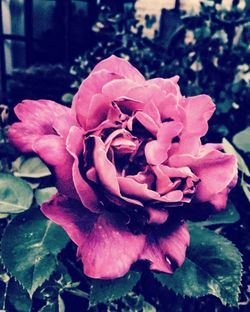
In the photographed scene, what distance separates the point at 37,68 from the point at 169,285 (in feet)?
6.85

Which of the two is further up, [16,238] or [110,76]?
[110,76]

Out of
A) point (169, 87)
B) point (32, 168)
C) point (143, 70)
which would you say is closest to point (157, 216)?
point (169, 87)

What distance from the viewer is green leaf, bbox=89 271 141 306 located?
1.39ft

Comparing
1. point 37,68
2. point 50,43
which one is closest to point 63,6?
point 50,43

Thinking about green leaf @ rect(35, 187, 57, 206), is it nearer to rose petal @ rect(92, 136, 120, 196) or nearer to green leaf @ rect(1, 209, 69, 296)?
green leaf @ rect(1, 209, 69, 296)

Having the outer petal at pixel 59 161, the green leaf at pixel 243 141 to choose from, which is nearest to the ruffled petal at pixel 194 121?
the outer petal at pixel 59 161

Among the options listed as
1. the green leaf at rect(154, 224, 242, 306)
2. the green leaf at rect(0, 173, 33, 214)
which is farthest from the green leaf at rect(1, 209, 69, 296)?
the green leaf at rect(154, 224, 242, 306)

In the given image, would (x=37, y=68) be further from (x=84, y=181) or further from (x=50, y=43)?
(x=84, y=181)

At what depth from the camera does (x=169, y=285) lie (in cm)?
45

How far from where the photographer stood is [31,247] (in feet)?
1.47

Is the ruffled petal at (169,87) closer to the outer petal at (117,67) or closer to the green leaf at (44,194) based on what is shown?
the outer petal at (117,67)

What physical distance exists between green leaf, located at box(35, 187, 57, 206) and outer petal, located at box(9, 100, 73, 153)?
3.4 inches

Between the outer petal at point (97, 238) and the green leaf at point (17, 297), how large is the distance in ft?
0.48

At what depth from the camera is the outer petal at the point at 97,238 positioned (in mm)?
362
